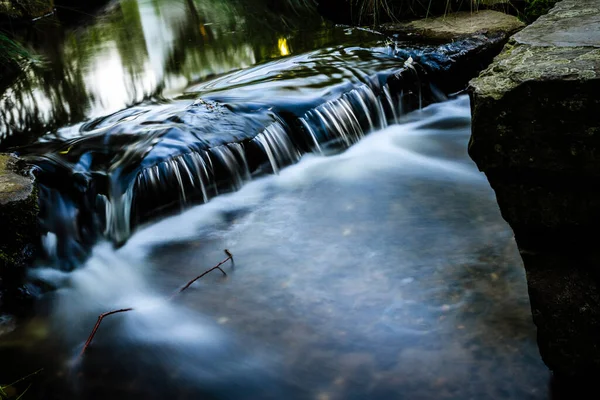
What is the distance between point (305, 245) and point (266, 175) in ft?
3.45

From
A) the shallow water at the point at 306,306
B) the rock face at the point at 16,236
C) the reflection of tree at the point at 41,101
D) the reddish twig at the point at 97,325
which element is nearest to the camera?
the shallow water at the point at 306,306

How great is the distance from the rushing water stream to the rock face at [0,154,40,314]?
0.09 m

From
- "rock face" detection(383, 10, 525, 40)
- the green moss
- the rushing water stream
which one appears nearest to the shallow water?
the rushing water stream

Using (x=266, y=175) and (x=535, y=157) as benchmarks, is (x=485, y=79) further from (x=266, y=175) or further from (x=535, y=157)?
(x=266, y=175)

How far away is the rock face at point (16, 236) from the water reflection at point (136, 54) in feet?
5.67

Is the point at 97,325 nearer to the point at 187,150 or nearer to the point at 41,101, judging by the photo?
the point at 187,150

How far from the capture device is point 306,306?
246 cm

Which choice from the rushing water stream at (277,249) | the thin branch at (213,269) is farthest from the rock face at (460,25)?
the thin branch at (213,269)

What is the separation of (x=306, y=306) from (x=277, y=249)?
0.57m

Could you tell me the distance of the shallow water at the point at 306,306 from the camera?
2.05 metres

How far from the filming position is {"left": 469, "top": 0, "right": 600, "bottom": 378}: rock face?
1419 mm

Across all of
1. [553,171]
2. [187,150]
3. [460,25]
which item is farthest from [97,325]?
[460,25]

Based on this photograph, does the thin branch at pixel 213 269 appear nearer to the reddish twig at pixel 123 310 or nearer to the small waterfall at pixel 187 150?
the reddish twig at pixel 123 310

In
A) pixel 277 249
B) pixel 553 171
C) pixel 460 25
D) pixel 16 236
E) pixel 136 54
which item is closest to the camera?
pixel 553 171
